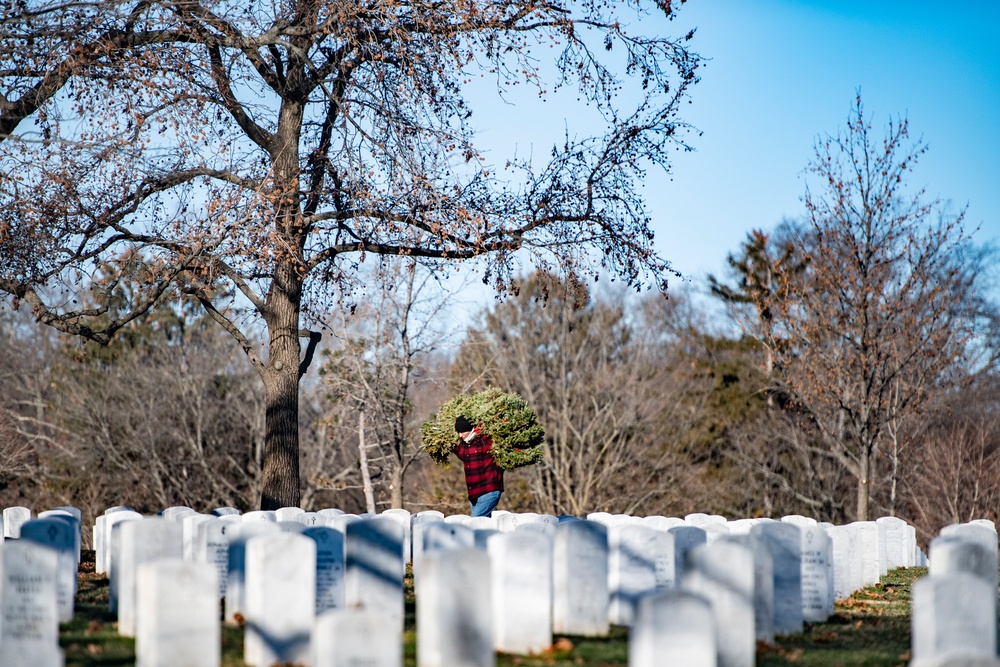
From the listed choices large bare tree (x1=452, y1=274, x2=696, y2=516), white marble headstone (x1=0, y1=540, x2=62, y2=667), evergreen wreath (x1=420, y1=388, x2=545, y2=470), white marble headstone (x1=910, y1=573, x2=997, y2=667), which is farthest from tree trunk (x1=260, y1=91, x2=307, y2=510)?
large bare tree (x1=452, y1=274, x2=696, y2=516)

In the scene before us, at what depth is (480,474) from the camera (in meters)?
14.8

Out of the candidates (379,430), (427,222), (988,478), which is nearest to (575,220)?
(427,222)

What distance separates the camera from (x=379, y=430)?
2839 cm

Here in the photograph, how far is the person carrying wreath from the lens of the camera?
579 inches

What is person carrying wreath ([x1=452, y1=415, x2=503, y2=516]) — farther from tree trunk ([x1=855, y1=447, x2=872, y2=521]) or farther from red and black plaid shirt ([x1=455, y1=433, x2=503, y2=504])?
tree trunk ([x1=855, y1=447, x2=872, y2=521])

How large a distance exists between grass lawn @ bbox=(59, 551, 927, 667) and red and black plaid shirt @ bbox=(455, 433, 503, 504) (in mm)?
4377

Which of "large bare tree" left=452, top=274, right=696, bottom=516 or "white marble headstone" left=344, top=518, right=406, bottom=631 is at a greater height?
"large bare tree" left=452, top=274, right=696, bottom=516

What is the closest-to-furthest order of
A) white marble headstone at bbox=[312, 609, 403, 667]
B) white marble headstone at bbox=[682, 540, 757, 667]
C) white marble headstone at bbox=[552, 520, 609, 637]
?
white marble headstone at bbox=[312, 609, 403, 667]
white marble headstone at bbox=[682, 540, 757, 667]
white marble headstone at bbox=[552, 520, 609, 637]

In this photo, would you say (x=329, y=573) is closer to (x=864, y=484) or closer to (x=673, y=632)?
(x=673, y=632)

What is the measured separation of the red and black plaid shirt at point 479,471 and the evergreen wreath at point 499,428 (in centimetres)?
357

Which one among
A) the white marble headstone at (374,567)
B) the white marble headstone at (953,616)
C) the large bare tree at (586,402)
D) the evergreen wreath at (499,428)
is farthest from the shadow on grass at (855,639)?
the large bare tree at (586,402)

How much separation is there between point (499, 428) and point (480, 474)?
401 centimetres

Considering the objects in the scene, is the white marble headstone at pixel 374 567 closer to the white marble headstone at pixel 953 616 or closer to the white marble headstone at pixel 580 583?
the white marble headstone at pixel 580 583

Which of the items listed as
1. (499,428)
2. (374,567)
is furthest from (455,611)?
(499,428)
